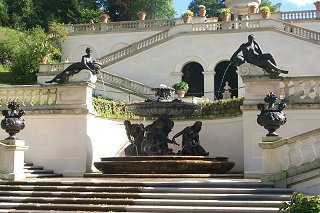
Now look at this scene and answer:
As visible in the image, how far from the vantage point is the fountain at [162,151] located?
567 inches

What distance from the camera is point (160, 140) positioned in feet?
53.4

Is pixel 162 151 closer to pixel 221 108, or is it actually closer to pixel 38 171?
pixel 221 108

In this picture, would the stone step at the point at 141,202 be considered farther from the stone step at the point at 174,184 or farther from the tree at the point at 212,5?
the tree at the point at 212,5

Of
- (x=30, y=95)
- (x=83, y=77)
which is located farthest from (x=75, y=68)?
(x=30, y=95)

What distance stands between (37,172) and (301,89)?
8037mm

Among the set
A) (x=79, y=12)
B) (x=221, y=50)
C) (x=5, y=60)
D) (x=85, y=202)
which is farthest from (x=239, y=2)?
(x=85, y=202)

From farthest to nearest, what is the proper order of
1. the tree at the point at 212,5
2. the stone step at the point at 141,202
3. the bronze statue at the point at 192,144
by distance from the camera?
the tree at the point at 212,5, the bronze statue at the point at 192,144, the stone step at the point at 141,202

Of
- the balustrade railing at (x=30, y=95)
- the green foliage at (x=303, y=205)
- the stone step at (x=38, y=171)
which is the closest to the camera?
the green foliage at (x=303, y=205)

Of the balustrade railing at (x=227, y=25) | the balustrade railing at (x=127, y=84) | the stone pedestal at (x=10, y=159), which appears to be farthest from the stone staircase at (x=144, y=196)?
the balustrade railing at (x=227, y=25)

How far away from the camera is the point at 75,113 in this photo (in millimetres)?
16109

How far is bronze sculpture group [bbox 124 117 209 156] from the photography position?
16.0 m

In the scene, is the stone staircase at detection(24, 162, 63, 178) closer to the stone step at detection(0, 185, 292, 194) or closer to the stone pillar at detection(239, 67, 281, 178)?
the stone step at detection(0, 185, 292, 194)

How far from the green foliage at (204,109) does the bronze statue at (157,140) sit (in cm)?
214

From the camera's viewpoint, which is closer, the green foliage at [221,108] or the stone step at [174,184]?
the stone step at [174,184]
